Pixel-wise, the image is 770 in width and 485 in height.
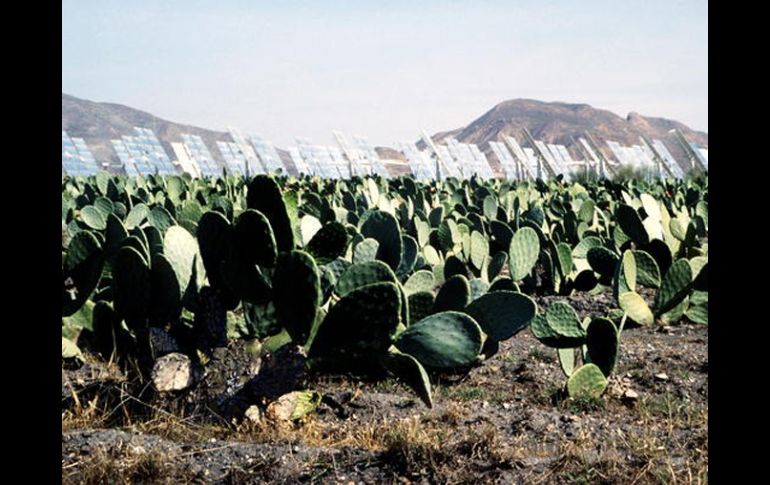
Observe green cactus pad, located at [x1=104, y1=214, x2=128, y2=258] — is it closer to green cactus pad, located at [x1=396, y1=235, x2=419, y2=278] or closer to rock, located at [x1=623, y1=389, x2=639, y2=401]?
green cactus pad, located at [x1=396, y1=235, x2=419, y2=278]

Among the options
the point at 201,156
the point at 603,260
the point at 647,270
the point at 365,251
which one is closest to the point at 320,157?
the point at 201,156

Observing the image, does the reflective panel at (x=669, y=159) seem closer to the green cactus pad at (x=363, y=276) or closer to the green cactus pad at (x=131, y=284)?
the green cactus pad at (x=363, y=276)

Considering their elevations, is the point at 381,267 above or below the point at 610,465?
above

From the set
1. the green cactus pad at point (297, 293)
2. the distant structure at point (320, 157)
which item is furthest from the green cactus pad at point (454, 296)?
the distant structure at point (320, 157)

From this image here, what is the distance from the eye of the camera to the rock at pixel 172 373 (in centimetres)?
329

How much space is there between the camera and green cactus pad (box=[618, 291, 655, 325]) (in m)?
4.34

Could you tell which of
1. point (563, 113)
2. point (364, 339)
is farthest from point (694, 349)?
point (563, 113)

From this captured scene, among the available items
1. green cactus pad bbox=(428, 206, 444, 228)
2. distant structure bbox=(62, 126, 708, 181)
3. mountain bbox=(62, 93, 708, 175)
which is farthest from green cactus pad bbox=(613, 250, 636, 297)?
mountain bbox=(62, 93, 708, 175)

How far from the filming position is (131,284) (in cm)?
351

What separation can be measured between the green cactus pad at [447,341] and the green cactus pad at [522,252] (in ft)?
5.58
